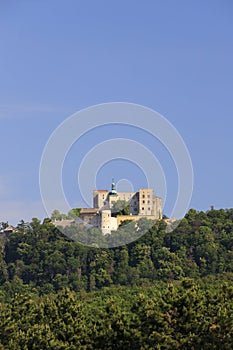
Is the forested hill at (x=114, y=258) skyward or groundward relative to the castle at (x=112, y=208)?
groundward

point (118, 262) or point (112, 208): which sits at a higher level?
point (112, 208)

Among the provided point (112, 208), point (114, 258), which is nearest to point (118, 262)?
point (114, 258)

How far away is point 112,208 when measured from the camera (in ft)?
596

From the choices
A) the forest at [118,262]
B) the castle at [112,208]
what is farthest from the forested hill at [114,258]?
the castle at [112,208]

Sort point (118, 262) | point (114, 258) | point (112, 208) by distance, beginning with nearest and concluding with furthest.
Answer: point (118, 262)
point (114, 258)
point (112, 208)

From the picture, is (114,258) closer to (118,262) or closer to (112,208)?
(118,262)

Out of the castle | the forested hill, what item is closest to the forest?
the forested hill

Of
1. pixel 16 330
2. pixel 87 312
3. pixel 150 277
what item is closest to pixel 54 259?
pixel 150 277

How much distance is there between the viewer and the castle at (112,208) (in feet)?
589

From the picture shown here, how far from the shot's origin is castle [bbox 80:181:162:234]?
17962cm

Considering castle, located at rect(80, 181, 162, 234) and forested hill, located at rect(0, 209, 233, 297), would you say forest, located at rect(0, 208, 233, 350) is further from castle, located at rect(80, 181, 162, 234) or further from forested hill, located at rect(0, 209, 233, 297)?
castle, located at rect(80, 181, 162, 234)

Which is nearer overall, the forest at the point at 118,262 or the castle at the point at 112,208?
the forest at the point at 118,262

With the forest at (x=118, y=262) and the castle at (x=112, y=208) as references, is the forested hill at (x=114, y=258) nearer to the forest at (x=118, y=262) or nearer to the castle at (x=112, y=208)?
the forest at (x=118, y=262)

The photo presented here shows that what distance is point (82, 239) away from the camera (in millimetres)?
175000
